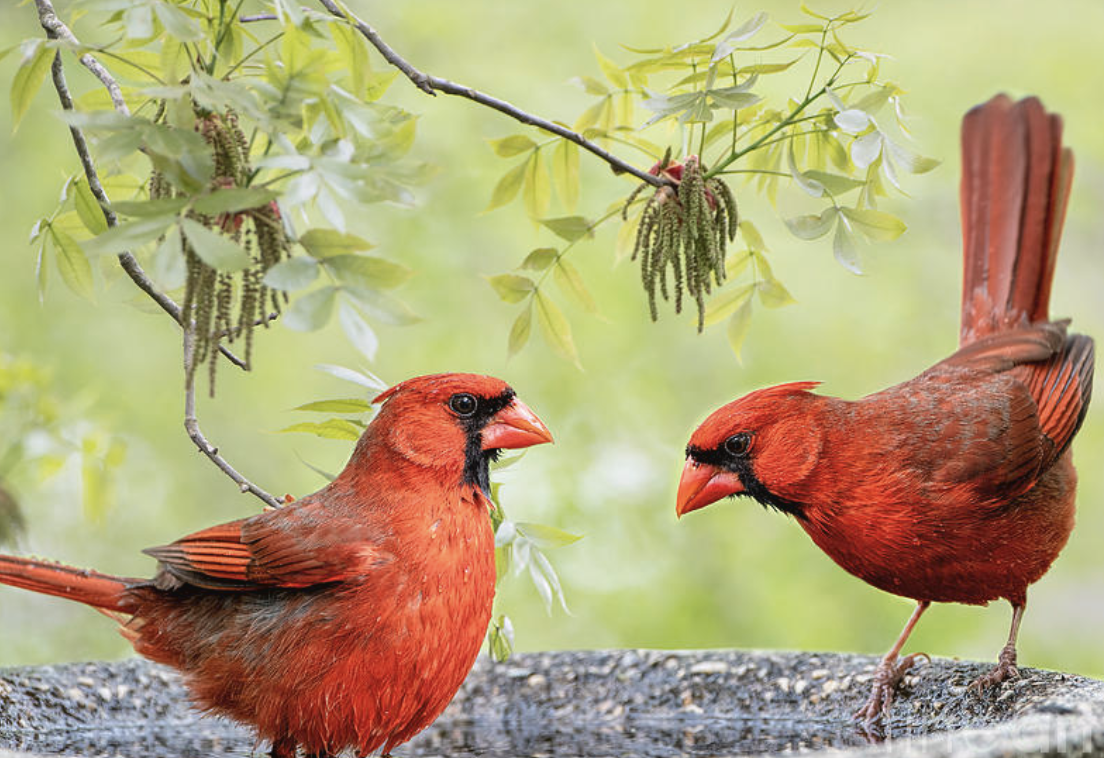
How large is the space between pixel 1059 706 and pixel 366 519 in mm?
1189

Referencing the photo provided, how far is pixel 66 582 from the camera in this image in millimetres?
2207

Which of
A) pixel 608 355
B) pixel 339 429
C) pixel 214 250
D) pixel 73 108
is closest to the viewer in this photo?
pixel 214 250

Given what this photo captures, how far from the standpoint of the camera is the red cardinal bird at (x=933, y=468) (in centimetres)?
242

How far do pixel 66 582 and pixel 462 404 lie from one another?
2.55 feet

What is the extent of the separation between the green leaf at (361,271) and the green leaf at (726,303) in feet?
3.61

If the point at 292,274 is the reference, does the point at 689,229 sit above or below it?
above

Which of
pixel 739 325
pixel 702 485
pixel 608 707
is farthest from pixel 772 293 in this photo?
pixel 608 707

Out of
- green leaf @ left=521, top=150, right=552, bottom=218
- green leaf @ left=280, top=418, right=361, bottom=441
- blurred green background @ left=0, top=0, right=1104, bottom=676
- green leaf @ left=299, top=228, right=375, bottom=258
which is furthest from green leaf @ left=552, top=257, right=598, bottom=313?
blurred green background @ left=0, top=0, right=1104, bottom=676

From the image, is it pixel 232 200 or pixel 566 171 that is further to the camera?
pixel 566 171

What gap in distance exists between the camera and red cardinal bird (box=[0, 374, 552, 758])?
2078 mm

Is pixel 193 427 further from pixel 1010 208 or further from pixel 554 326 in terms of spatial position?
pixel 1010 208

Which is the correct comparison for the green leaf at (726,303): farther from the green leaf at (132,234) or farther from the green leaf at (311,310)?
the green leaf at (132,234)

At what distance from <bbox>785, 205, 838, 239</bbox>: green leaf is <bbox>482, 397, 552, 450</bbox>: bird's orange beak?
58 cm

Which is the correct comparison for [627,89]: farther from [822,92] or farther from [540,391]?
[540,391]
